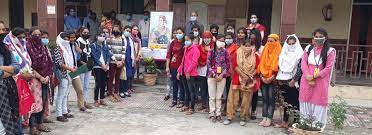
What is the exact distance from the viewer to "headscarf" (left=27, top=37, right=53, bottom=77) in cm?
544

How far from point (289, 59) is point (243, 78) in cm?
79

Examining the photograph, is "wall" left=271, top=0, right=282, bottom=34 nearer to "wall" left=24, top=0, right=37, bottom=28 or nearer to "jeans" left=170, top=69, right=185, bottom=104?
"jeans" left=170, top=69, right=185, bottom=104

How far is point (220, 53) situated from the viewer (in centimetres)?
648

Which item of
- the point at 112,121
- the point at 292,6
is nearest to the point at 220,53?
the point at 112,121

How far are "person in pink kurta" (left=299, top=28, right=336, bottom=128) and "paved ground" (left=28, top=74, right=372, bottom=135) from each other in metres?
0.60

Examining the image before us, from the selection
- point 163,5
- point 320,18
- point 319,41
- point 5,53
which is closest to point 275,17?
point 320,18

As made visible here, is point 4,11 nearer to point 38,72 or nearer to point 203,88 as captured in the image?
point 38,72

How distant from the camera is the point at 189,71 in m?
6.85

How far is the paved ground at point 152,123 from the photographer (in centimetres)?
607

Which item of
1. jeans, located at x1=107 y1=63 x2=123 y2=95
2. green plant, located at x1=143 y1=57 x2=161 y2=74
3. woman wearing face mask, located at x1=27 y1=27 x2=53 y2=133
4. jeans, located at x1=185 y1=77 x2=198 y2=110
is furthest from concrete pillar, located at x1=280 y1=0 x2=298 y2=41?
woman wearing face mask, located at x1=27 y1=27 x2=53 y2=133

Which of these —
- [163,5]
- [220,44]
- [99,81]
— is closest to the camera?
[220,44]

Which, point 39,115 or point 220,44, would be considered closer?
point 39,115

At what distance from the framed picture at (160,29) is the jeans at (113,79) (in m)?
1.45

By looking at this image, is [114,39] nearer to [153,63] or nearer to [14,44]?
[153,63]
